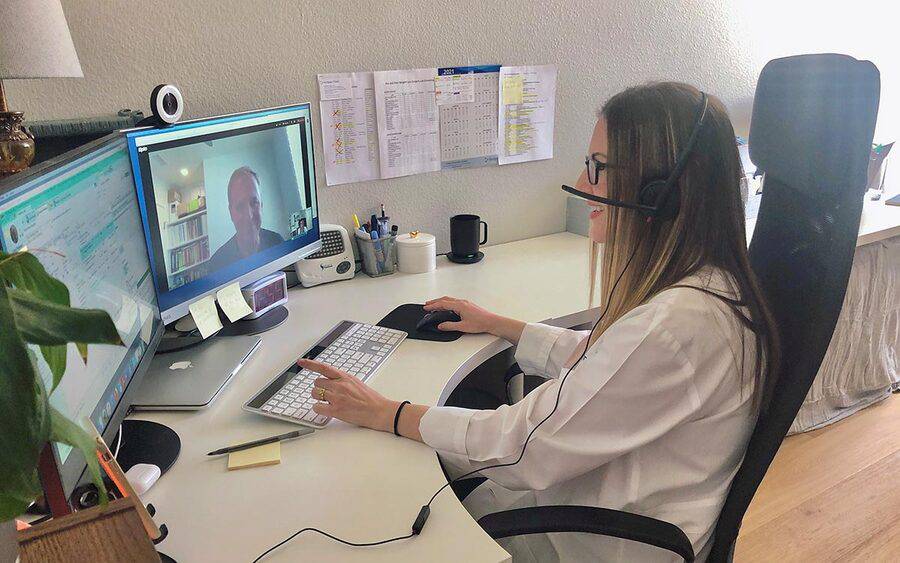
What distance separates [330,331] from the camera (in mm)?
1373

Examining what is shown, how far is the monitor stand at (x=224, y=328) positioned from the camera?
1.31 metres

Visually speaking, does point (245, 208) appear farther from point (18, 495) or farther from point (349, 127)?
point (18, 495)

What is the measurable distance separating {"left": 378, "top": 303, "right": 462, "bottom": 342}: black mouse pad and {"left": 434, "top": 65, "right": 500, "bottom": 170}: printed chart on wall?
603 millimetres

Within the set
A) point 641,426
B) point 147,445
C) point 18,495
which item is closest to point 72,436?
point 18,495

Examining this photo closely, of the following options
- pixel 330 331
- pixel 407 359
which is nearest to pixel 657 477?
pixel 407 359

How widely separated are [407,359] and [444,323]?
0.14 m

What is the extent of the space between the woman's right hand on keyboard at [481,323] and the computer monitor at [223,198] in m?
0.44

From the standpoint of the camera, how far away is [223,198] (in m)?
1.30

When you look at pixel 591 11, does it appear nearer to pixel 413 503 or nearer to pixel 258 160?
pixel 258 160

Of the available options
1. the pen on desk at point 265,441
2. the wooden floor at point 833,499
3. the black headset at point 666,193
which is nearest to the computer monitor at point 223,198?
the pen on desk at point 265,441

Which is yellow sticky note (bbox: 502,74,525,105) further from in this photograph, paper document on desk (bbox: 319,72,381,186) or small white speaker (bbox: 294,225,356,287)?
small white speaker (bbox: 294,225,356,287)

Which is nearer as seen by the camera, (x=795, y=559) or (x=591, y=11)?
(x=795, y=559)

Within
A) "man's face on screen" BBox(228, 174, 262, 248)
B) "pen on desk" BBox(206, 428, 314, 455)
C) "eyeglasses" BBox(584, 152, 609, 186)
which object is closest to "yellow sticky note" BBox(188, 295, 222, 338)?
"man's face on screen" BBox(228, 174, 262, 248)

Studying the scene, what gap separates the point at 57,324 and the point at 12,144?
0.81 meters
